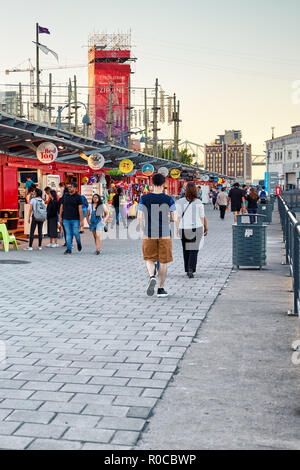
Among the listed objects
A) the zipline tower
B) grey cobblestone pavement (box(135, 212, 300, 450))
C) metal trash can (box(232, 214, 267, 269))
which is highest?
the zipline tower

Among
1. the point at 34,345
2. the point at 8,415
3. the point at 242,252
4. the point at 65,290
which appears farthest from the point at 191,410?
the point at 242,252

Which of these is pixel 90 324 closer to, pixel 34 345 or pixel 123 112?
pixel 34 345

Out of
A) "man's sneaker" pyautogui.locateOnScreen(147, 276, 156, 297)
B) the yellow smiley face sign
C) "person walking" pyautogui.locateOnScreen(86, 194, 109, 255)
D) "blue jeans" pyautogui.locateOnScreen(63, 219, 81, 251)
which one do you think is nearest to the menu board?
the yellow smiley face sign

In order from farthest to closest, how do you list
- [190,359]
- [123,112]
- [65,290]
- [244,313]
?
[123,112]
[65,290]
[244,313]
[190,359]

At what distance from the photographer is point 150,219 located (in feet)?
29.7

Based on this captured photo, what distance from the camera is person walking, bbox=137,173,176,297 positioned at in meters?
9.07

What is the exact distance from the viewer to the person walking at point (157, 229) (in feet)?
29.8

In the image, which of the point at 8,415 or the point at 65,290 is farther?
the point at 65,290

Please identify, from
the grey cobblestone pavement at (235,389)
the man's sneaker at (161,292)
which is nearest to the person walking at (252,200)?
the man's sneaker at (161,292)

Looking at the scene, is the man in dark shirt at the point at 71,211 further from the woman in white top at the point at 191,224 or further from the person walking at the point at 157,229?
the person walking at the point at 157,229

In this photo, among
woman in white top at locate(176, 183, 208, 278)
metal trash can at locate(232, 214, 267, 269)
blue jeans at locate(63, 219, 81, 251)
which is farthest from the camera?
blue jeans at locate(63, 219, 81, 251)

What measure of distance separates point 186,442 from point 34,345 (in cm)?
288

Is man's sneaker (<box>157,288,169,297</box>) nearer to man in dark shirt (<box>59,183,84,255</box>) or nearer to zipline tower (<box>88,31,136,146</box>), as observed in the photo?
man in dark shirt (<box>59,183,84,255</box>)

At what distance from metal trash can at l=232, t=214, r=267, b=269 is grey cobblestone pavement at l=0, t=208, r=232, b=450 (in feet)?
1.46
